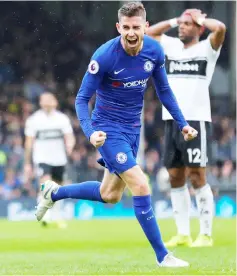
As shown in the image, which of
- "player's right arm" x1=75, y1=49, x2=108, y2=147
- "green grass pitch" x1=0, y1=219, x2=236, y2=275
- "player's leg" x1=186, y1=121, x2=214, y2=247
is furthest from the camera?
"player's leg" x1=186, y1=121, x2=214, y2=247

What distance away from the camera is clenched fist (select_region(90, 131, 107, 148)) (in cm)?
778

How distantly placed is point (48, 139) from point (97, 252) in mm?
5898

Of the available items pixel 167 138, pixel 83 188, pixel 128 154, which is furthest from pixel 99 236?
pixel 128 154

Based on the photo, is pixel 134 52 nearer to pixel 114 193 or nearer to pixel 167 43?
pixel 114 193

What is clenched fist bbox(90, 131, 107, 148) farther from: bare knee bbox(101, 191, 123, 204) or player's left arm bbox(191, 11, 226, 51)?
player's left arm bbox(191, 11, 226, 51)

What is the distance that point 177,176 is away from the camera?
1125 cm

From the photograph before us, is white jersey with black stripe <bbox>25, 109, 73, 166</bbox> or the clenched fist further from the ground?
the clenched fist

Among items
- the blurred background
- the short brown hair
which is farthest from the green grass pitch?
the blurred background

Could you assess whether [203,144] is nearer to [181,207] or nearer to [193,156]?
[193,156]

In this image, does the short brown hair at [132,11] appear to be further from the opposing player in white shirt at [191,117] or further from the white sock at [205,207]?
the white sock at [205,207]

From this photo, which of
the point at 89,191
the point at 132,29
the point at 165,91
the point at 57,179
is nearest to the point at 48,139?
the point at 57,179

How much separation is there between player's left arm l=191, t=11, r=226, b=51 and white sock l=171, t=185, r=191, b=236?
1707 mm

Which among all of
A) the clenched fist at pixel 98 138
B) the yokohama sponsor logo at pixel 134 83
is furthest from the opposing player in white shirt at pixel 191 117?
the clenched fist at pixel 98 138

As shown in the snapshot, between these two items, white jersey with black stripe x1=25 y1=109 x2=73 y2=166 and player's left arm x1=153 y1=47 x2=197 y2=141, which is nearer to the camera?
player's left arm x1=153 y1=47 x2=197 y2=141
